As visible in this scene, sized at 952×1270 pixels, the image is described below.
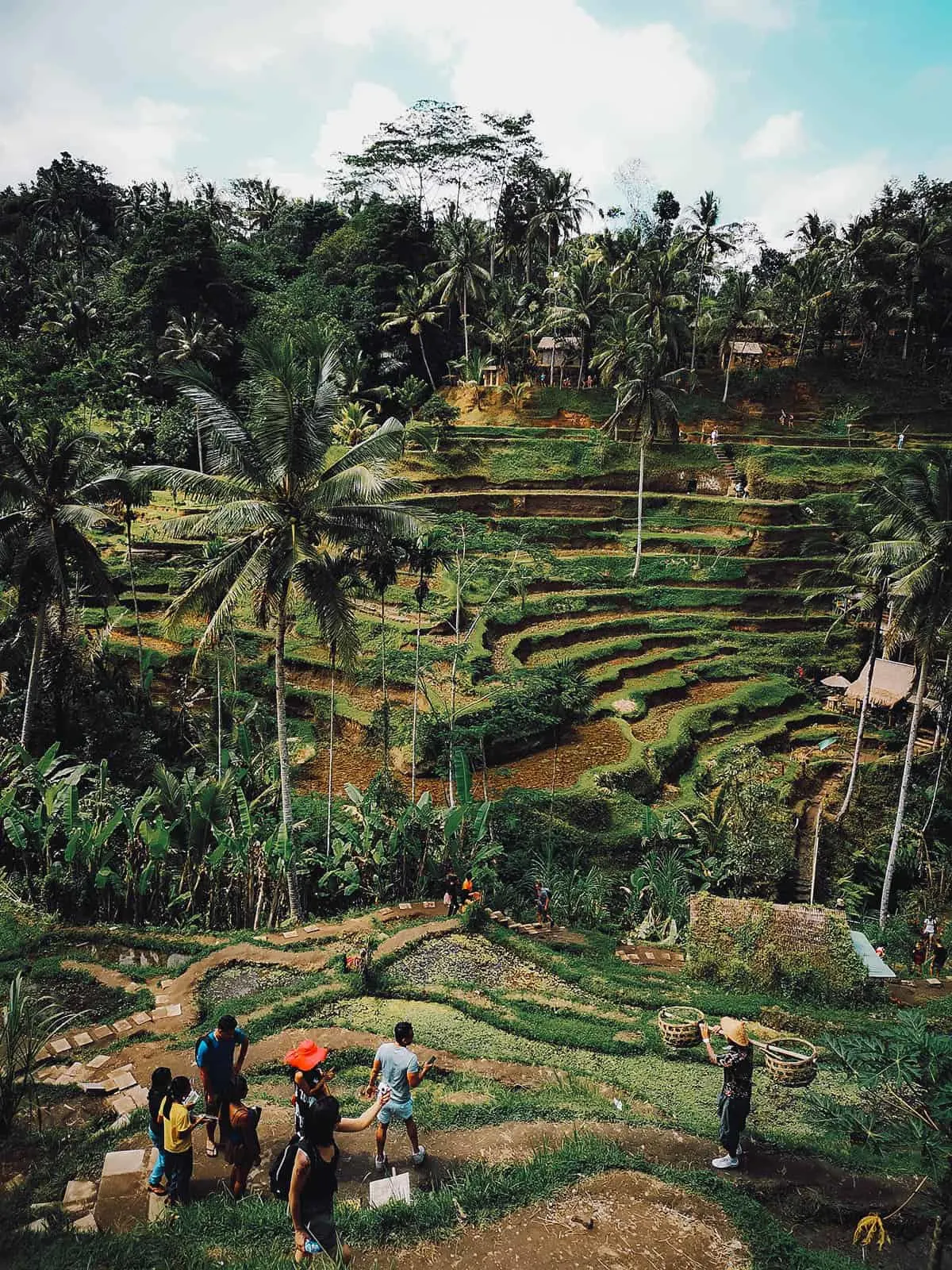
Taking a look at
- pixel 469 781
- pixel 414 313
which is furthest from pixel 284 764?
pixel 414 313

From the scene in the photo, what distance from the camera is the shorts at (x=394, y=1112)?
683 cm

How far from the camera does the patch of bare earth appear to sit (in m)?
5.82

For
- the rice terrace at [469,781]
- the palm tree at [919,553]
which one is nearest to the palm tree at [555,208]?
the rice terrace at [469,781]

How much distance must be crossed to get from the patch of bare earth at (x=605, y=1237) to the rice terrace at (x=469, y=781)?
4 cm

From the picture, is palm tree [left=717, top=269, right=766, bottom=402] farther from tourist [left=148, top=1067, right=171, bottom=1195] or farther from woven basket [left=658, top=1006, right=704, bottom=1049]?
tourist [left=148, top=1067, right=171, bottom=1195]

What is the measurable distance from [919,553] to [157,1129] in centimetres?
1790

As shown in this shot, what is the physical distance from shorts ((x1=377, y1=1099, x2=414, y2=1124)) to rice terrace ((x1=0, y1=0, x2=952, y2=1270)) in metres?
0.02

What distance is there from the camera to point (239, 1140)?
662cm

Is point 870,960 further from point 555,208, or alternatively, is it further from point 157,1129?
point 555,208

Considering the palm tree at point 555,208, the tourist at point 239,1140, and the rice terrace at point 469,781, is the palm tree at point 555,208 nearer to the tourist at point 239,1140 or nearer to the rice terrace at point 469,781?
the rice terrace at point 469,781

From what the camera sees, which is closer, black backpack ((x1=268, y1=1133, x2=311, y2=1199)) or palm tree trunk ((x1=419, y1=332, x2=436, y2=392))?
black backpack ((x1=268, y1=1133, x2=311, y2=1199))

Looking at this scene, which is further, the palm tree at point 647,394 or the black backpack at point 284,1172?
the palm tree at point 647,394

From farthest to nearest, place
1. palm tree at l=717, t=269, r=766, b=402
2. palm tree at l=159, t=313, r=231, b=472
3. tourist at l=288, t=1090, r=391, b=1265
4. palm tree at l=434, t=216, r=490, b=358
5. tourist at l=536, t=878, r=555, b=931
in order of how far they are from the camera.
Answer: palm tree at l=434, t=216, r=490, b=358
palm tree at l=717, t=269, r=766, b=402
palm tree at l=159, t=313, r=231, b=472
tourist at l=536, t=878, r=555, b=931
tourist at l=288, t=1090, r=391, b=1265

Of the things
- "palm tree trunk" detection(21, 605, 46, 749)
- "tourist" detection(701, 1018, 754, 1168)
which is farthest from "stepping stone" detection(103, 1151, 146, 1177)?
"palm tree trunk" detection(21, 605, 46, 749)
